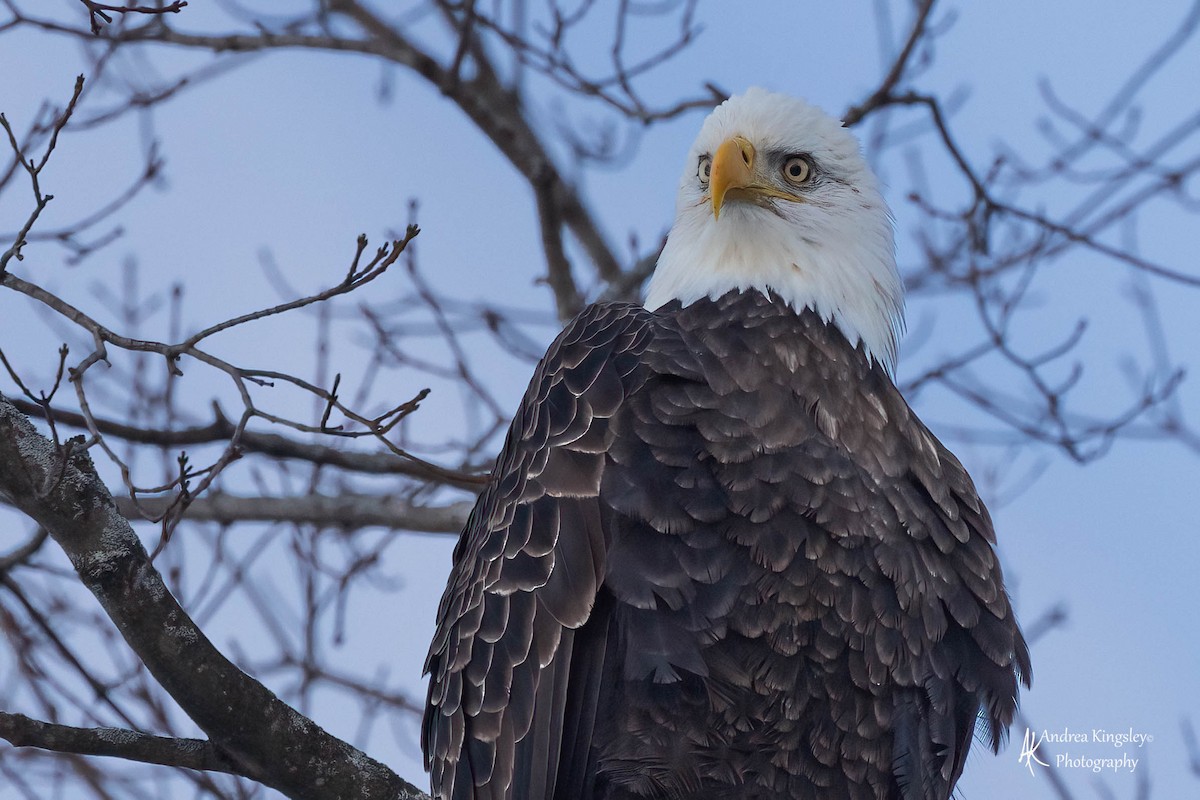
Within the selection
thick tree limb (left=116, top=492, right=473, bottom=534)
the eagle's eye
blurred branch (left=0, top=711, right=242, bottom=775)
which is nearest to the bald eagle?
the eagle's eye

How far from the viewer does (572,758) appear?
3.69 m

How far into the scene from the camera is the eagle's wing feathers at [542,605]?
3625 millimetres

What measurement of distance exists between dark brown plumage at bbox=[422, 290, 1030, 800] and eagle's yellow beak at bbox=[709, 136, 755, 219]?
0.53m

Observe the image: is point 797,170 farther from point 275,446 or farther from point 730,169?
point 275,446

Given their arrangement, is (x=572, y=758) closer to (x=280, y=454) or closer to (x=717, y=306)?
(x=717, y=306)

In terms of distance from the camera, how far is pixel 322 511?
5953 mm

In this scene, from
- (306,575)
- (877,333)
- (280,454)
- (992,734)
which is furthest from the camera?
(306,575)

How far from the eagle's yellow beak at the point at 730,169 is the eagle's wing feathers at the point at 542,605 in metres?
0.54

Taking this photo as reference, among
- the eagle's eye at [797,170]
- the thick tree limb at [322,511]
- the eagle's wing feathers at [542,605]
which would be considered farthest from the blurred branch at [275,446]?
the eagle's eye at [797,170]

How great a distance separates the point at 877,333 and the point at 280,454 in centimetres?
243

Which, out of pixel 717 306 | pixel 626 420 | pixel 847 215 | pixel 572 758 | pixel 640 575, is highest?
pixel 847 215

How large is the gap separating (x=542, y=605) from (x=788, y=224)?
1567mm

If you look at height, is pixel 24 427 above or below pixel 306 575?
below

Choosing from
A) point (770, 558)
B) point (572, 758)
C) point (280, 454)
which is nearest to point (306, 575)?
point (280, 454)
